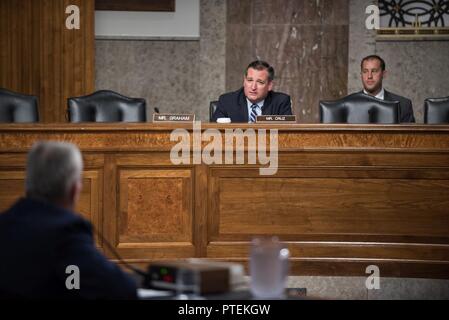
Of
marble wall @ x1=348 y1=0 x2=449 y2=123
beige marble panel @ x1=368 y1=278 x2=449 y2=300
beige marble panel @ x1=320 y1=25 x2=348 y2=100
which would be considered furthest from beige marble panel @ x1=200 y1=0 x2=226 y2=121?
beige marble panel @ x1=368 y1=278 x2=449 y2=300

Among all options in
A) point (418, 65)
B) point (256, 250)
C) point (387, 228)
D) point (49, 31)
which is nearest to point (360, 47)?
point (418, 65)

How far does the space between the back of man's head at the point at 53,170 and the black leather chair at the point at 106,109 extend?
147 inches

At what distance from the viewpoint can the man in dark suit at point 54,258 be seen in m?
1.88

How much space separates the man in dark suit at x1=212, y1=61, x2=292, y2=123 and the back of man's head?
4068 millimetres

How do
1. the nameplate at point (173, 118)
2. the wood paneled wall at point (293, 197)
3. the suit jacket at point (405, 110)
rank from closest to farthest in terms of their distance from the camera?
the wood paneled wall at point (293, 197)
the nameplate at point (173, 118)
the suit jacket at point (405, 110)

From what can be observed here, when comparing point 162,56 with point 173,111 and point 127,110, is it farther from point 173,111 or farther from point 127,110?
point 127,110

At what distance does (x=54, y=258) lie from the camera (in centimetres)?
187

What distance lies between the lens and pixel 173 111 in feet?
27.0

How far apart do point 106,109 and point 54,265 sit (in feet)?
12.8

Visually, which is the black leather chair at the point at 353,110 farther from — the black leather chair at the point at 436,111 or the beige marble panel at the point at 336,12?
the beige marble panel at the point at 336,12

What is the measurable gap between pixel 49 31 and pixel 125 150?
10.8ft

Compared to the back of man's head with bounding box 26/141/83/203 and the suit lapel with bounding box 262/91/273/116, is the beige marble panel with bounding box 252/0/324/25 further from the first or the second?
the back of man's head with bounding box 26/141/83/203

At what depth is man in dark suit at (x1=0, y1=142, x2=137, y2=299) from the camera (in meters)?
1.88

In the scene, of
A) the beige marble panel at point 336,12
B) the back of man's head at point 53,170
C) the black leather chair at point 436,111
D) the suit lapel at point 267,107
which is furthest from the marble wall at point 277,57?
Result: the back of man's head at point 53,170
